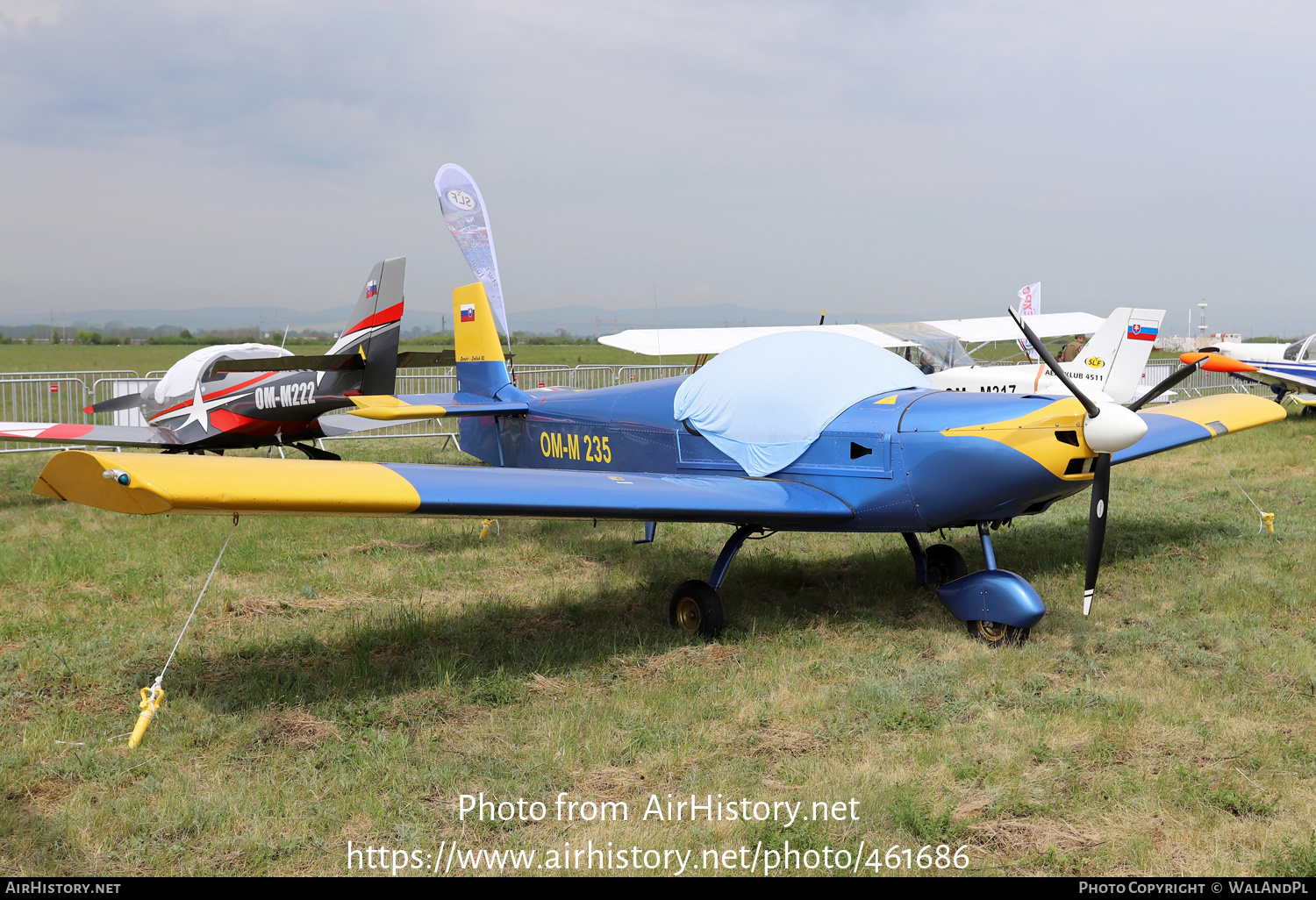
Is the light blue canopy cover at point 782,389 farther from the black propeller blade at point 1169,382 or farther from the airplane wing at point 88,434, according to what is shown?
the airplane wing at point 88,434

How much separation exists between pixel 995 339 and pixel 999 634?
18.5m

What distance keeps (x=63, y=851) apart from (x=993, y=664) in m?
4.61

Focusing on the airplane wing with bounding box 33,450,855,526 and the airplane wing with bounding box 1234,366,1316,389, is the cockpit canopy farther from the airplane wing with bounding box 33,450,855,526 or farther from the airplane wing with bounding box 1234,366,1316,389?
the airplane wing with bounding box 1234,366,1316,389

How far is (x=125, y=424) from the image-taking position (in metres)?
12.6

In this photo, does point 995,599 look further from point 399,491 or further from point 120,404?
point 120,404

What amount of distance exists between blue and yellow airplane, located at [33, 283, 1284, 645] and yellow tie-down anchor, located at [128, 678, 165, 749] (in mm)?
1029

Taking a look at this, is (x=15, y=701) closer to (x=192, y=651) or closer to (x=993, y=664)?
(x=192, y=651)

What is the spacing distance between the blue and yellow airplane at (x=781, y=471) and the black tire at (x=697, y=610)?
1 cm

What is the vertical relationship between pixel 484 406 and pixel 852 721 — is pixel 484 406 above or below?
above

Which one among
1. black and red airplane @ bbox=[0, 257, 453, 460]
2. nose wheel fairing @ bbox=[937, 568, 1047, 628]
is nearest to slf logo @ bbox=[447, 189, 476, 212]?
black and red airplane @ bbox=[0, 257, 453, 460]

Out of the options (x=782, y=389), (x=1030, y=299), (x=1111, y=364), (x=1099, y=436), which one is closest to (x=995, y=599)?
(x=1099, y=436)

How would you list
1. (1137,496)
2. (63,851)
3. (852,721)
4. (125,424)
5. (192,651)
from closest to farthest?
(63,851), (852,721), (192,651), (1137,496), (125,424)

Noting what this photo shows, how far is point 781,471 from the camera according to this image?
6.05 meters
